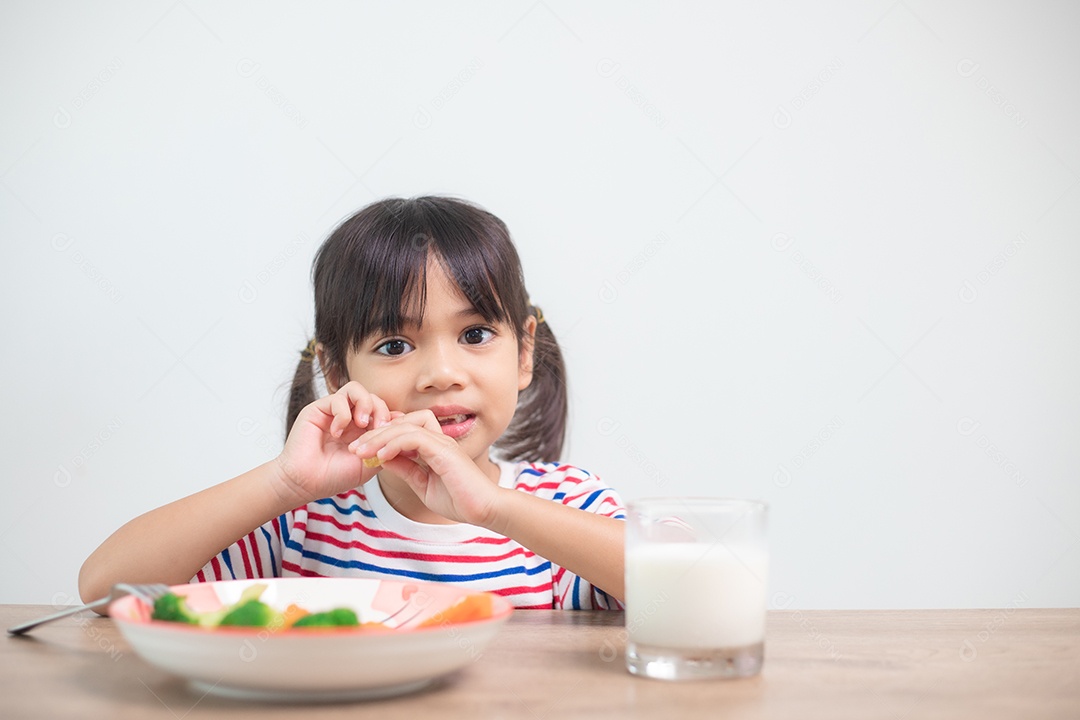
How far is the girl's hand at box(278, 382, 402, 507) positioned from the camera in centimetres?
102

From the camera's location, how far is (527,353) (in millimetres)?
1420

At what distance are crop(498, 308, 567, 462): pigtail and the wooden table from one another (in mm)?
691

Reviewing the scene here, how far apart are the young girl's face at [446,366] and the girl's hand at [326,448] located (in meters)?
0.11

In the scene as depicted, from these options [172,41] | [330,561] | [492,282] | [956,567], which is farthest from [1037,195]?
[172,41]

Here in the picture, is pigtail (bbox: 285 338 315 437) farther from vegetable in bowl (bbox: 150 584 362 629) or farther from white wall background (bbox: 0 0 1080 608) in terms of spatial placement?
vegetable in bowl (bbox: 150 584 362 629)

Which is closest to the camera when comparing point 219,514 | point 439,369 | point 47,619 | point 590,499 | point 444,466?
point 47,619

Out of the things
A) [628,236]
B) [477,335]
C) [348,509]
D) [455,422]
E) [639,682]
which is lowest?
[639,682]

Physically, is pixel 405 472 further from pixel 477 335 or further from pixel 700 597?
pixel 700 597

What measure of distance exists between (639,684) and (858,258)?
1.64m

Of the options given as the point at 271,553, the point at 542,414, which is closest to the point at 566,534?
the point at 271,553

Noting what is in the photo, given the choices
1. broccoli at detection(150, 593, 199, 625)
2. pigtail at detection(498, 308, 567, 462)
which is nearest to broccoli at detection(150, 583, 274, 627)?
broccoli at detection(150, 593, 199, 625)

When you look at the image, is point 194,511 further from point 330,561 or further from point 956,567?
point 956,567

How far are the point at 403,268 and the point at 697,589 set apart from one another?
68 cm

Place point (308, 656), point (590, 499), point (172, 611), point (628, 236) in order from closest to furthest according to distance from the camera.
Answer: point (308, 656), point (172, 611), point (590, 499), point (628, 236)
